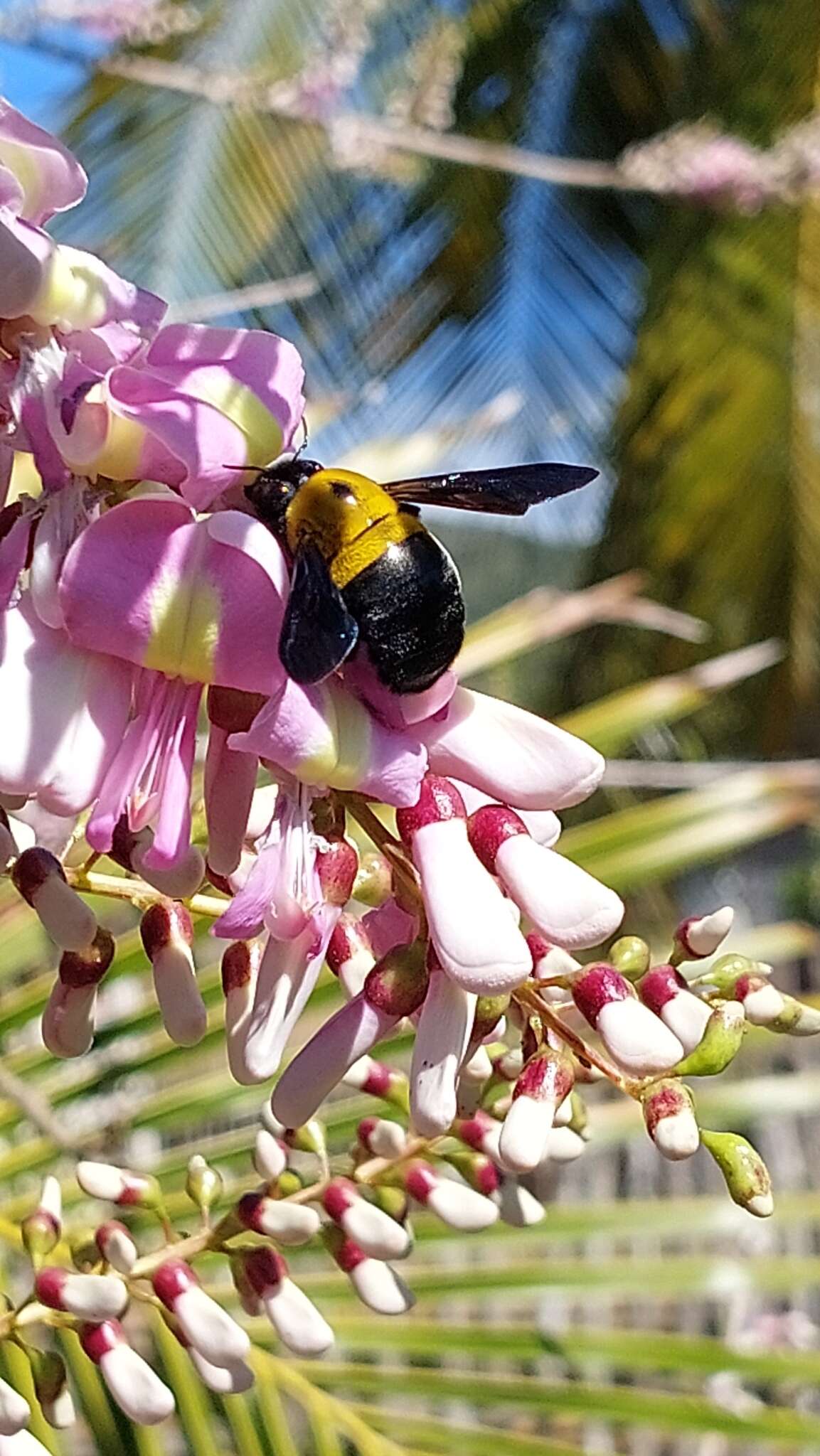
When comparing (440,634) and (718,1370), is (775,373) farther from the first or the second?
(440,634)

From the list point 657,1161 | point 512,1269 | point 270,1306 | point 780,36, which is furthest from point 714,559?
point 270,1306

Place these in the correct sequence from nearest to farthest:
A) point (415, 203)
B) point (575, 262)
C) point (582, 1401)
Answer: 1. point (582, 1401)
2. point (415, 203)
3. point (575, 262)

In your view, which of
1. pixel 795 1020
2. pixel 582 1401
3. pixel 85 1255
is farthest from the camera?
pixel 582 1401

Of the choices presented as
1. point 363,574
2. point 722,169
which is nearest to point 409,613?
point 363,574

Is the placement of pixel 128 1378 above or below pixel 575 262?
below

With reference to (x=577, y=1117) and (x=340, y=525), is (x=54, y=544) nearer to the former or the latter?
(x=340, y=525)

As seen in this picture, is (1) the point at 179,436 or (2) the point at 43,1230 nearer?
(1) the point at 179,436

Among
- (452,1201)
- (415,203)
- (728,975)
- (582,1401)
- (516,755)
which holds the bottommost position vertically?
(582,1401)
